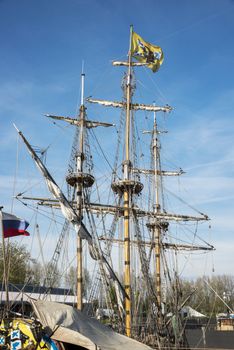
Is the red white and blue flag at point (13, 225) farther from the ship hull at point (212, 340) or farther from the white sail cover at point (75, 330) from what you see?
the ship hull at point (212, 340)

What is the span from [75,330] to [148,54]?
77.6 ft

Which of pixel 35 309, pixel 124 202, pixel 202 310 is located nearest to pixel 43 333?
pixel 35 309

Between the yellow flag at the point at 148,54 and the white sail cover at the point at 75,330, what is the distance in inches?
884

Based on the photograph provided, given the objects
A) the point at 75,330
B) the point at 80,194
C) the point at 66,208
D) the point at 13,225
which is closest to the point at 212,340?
the point at 80,194

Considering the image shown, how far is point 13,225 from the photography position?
620 inches

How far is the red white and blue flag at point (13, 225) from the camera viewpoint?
51.1ft

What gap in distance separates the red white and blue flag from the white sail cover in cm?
441

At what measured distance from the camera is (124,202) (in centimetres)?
2806

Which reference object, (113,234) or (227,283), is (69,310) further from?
(227,283)

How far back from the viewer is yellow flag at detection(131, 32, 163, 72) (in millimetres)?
30927

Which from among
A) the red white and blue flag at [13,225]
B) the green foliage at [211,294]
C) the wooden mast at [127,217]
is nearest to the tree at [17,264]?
the green foliage at [211,294]

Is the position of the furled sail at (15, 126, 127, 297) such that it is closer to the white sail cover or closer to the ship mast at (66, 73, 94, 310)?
the ship mast at (66, 73, 94, 310)

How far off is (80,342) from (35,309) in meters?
1.56

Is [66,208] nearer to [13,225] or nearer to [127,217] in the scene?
[13,225]
